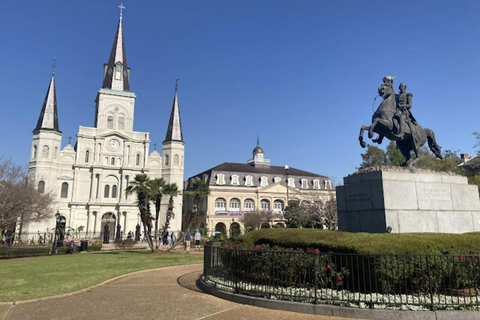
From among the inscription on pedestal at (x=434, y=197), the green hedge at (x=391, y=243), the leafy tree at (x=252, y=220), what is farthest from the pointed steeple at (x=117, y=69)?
the green hedge at (x=391, y=243)

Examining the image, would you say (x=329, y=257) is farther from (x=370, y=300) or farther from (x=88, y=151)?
(x=88, y=151)

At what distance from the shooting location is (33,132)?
5225 centimetres

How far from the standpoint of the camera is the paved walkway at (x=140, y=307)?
23.0ft

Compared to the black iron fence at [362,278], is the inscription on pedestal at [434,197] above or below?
above

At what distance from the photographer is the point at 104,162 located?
55812 mm

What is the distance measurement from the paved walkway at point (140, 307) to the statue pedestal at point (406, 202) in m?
4.73

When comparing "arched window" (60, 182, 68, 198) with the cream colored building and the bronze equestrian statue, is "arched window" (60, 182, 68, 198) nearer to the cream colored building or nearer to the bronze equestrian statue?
the cream colored building

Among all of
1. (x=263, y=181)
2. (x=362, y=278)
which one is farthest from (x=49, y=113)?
(x=362, y=278)

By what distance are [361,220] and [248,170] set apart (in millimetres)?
54251

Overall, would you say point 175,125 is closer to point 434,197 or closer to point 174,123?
point 174,123

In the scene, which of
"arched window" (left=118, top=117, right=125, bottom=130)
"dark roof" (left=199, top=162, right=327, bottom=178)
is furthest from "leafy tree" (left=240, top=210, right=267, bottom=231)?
"arched window" (left=118, top=117, right=125, bottom=130)

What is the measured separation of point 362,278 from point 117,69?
62.1 meters

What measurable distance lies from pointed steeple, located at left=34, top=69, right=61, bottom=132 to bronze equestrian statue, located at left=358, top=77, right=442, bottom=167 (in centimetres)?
5289

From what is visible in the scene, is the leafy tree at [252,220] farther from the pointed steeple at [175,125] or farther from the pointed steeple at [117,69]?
the pointed steeple at [117,69]
